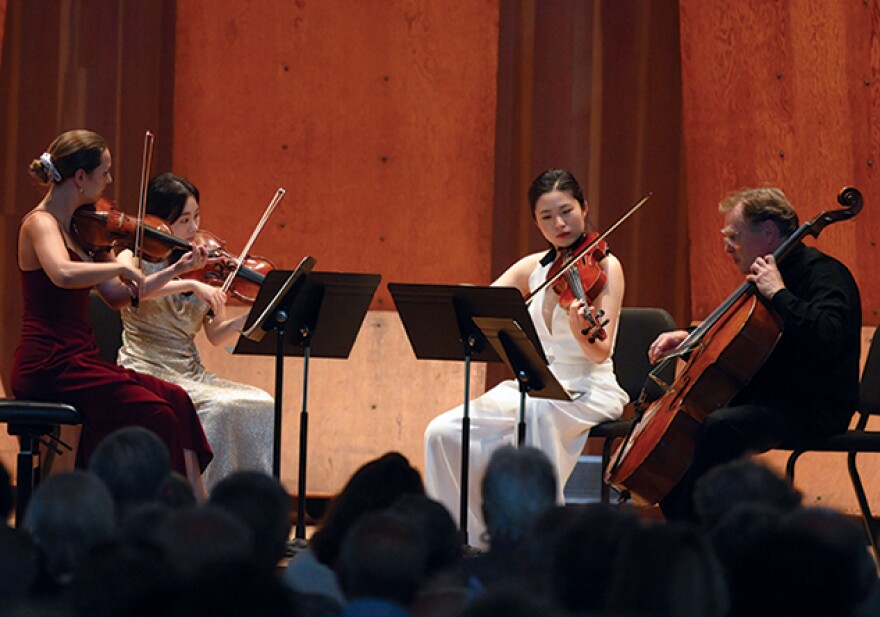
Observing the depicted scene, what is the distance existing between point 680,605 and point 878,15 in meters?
4.03

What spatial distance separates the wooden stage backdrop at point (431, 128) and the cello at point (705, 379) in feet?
4.73

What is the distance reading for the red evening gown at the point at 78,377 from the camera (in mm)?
3805

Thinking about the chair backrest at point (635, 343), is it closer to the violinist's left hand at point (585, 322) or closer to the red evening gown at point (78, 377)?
the violinist's left hand at point (585, 322)

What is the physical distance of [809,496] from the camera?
4.98m

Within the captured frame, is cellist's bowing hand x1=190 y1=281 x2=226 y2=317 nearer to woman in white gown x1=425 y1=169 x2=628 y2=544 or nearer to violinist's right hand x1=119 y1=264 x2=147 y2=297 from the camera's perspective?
violinist's right hand x1=119 y1=264 x2=147 y2=297

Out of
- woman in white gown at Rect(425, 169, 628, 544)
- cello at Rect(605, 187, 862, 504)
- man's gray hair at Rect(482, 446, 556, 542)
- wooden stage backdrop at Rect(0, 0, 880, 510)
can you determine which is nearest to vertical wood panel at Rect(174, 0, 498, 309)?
wooden stage backdrop at Rect(0, 0, 880, 510)

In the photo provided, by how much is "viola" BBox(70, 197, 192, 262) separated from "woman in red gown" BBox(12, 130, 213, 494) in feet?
0.08

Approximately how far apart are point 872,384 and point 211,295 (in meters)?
2.14

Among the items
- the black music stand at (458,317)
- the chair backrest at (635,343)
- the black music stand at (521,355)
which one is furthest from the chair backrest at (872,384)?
the black music stand at (458,317)

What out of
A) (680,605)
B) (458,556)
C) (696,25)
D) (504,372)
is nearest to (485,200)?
(504,372)

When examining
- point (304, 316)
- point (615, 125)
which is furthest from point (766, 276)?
point (615, 125)

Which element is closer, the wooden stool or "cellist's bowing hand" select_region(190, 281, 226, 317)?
the wooden stool

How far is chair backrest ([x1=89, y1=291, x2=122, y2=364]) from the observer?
4.32 metres

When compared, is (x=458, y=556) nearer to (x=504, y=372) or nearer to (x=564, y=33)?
(x=504, y=372)
